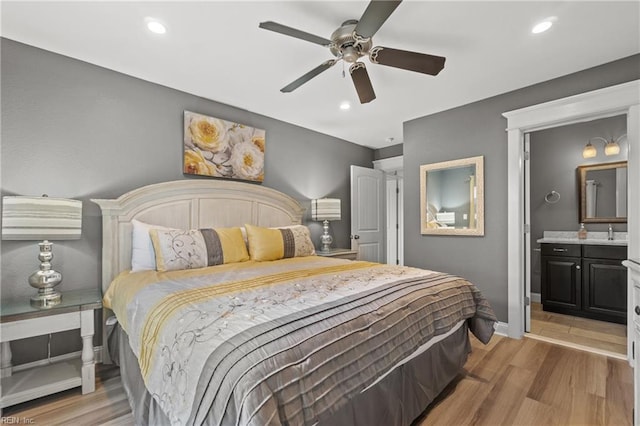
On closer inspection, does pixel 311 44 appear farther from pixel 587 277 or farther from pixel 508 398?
pixel 587 277

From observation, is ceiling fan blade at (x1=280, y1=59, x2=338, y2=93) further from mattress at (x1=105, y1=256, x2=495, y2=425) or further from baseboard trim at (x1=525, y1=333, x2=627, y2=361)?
baseboard trim at (x1=525, y1=333, x2=627, y2=361)

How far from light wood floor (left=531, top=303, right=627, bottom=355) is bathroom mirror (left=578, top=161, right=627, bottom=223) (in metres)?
1.30

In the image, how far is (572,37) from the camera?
7.00 ft

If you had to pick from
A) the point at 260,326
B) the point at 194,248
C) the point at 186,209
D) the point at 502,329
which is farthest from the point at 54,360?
the point at 502,329

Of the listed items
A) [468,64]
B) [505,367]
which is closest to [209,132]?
[468,64]

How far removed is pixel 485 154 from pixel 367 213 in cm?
198

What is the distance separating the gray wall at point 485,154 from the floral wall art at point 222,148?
211cm

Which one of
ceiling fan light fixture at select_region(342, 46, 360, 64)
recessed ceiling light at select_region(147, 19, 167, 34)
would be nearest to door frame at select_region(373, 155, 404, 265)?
ceiling fan light fixture at select_region(342, 46, 360, 64)

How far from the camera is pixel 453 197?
11.5 ft

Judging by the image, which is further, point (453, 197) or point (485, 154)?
point (453, 197)

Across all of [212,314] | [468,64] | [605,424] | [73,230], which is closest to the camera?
[212,314]

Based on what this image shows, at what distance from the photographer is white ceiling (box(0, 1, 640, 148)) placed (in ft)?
6.05

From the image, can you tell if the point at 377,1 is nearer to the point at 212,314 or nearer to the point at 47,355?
the point at 212,314

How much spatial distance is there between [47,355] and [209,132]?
2368 millimetres
